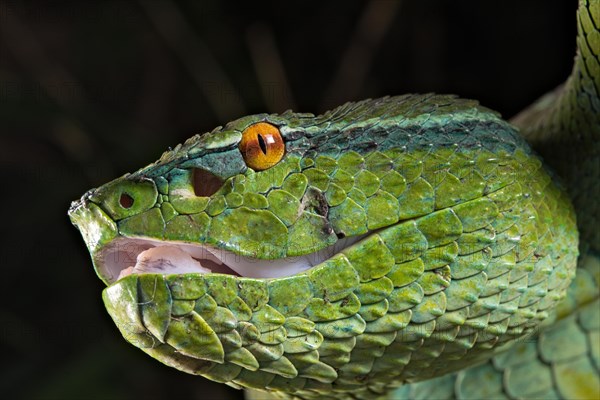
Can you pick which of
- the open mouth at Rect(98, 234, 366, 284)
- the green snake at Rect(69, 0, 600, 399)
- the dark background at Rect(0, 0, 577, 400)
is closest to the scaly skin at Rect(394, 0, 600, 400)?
the green snake at Rect(69, 0, 600, 399)

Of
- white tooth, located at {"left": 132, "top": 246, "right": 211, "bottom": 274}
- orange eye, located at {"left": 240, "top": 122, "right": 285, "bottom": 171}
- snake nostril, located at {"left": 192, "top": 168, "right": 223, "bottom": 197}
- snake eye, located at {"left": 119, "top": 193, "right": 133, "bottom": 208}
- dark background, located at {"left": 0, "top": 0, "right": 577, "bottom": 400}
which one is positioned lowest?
white tooth, located at {"left": 132, "top": 246, "right": 211, "bottom": 274}

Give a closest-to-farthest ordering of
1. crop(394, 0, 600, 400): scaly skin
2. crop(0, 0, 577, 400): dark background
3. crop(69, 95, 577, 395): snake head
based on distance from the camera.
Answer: crop(69, 95, 577, 395): snake head
crop(394, 0, 600, 400): scaly skin
crop(0, 0, 577, 400): dark background

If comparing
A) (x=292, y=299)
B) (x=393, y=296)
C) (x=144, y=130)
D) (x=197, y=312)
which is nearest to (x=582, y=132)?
(x=393, y=296)

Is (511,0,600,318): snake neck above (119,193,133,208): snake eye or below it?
above

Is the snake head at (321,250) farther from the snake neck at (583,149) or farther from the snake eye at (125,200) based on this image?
the snake neck at (583,149)

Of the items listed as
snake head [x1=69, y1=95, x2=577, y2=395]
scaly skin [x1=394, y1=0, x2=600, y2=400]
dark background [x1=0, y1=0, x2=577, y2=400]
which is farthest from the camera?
dark background [x1=0, y1=0, x2=577, y2=400]

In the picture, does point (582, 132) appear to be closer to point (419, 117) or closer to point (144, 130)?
point (419, 117)

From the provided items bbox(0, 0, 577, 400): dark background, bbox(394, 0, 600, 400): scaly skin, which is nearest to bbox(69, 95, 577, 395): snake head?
bbox(394, 0, 600, 400): scaly skin

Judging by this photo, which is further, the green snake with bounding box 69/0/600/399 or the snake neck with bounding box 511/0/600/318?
the snake neck with bounding box 511/0/600/318

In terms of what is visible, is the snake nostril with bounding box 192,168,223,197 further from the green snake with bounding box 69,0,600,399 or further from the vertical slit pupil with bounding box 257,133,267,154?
the vertical slit pupil with bounding box 257,133,267,154
